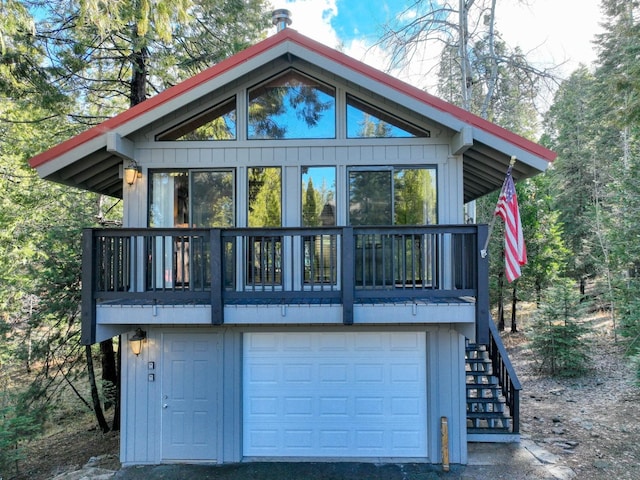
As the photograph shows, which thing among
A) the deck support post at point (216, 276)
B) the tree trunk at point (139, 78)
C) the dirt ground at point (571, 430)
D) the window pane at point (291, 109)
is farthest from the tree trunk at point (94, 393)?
the window pane at point (291, 109)

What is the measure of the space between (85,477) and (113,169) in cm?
519

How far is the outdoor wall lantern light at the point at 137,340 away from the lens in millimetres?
5868

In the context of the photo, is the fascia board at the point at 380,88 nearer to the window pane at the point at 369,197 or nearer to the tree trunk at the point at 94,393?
the window pane at the point at 369,197

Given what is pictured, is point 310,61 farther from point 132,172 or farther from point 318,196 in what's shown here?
point 132,172

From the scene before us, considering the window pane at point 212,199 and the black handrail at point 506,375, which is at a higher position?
the window pane at point 212,199

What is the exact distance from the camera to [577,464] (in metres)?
5.91

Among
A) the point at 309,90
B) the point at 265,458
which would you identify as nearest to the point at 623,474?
the point at 265,458

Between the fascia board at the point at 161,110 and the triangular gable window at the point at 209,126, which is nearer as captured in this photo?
the fascia board at the point at 161,110

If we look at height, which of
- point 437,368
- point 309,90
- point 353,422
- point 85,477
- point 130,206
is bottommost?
point 85,477

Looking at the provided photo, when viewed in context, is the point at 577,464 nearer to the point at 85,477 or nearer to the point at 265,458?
the point at 265,458

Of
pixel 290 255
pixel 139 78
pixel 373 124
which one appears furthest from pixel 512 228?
pixel 139 78

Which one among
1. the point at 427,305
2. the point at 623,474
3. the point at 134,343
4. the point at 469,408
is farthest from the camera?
the point at 469,408

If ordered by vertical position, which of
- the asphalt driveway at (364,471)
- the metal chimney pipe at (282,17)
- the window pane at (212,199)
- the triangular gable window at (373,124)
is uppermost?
the metal chimney pipe at (282,17)

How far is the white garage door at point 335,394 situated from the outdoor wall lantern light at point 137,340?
5.49ft
